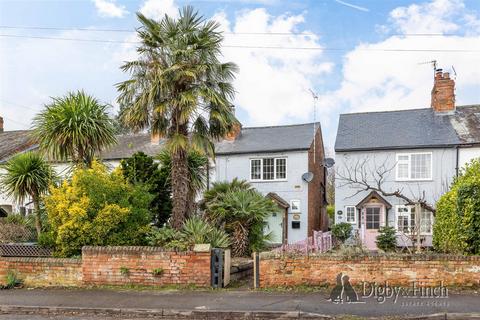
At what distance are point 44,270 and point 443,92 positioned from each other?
2138 centimetres

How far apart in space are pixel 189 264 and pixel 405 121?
17916 mm

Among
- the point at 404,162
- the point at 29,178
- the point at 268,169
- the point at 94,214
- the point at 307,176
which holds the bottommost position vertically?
the point at 94,214

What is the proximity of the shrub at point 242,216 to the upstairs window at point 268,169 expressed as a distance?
1023cm

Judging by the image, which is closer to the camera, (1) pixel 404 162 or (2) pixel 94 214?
(2) pixel 94 214

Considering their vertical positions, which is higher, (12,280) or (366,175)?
(366,175)

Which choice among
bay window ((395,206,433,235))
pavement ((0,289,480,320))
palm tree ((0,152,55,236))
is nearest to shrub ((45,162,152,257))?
pavement ((0,289,480,320))

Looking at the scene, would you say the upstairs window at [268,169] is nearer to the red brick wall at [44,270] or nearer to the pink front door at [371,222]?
the pink front door at [371,222]

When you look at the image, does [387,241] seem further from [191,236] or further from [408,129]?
[191,236]

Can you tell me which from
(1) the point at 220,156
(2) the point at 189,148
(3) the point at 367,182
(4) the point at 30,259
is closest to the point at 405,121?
(3) the point at 367,182

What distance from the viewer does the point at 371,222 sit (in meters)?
22.5

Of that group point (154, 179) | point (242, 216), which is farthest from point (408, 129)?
point (154, 179)

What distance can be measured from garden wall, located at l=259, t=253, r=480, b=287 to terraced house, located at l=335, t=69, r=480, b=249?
36.8ft

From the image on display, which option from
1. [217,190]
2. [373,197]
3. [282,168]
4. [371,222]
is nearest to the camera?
[217,190]

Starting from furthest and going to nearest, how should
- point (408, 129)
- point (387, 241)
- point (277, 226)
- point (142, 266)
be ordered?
1. point (277, 226)
2. point (408, 129)
3. point (387, 241)
4. point (142, 266)
